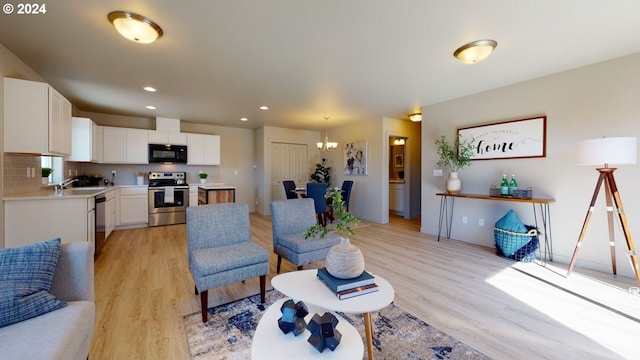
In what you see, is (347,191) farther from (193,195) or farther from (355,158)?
(193,195)

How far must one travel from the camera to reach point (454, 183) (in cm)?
414

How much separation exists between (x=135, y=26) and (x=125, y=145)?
13.3 ft

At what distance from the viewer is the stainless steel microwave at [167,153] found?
5480mm

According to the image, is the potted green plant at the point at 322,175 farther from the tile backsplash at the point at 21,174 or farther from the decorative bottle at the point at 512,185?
the tile backsplash at the point at 21,174

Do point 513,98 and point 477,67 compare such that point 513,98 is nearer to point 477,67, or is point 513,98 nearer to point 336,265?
point 477,67

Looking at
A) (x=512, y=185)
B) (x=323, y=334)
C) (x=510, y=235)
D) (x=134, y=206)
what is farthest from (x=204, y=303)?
(x=134, y=206)

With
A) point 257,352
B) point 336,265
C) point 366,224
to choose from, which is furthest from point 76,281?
point 366,224

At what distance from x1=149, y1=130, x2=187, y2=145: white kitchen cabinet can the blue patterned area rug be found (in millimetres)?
4687

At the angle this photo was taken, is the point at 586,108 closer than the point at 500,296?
No

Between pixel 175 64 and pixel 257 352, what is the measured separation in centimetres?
316

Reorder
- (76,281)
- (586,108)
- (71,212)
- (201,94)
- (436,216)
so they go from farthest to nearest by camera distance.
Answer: (436,216)
(201,94)
(586,108)
(71,212)
(76,281)

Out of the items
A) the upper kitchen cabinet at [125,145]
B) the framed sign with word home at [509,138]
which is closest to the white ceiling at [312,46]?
the framed sign with word home at [509,138]

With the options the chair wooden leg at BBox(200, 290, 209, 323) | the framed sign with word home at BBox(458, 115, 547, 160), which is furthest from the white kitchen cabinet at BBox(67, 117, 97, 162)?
the framed sign with word home at BBox(458, 115, 547, 160)

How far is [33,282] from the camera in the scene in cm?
126
